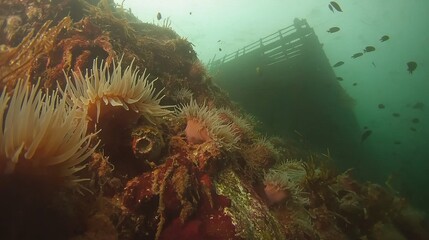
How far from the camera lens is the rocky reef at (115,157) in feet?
6.23

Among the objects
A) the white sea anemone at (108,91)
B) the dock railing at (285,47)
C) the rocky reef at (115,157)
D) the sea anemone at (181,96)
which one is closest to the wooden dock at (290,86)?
the dock railing at (285,47)

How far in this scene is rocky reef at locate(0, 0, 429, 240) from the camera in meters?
1.90

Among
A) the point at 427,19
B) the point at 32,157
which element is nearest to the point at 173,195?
the point at 32,157

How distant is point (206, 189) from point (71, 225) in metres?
1.28

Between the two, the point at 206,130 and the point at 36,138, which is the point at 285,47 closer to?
the point at 206,130

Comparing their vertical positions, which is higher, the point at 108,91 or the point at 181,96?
the point at 108,91

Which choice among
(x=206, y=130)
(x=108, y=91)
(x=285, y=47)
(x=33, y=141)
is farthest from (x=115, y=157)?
(x=285, y=47)

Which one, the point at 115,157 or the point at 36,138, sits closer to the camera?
the point at 36,138

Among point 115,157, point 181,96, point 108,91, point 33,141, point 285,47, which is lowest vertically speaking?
point 115,157

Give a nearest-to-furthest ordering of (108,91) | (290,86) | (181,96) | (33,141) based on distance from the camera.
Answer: (33,141), (108,91), (181,96), (290,86)

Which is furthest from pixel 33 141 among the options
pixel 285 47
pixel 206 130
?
pixel 285 47

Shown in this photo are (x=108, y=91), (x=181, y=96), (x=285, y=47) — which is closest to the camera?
(x=108, y=91)

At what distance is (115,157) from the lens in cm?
314

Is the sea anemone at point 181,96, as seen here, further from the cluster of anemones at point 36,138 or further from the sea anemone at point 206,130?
the cluster of anemones at point 36,138
